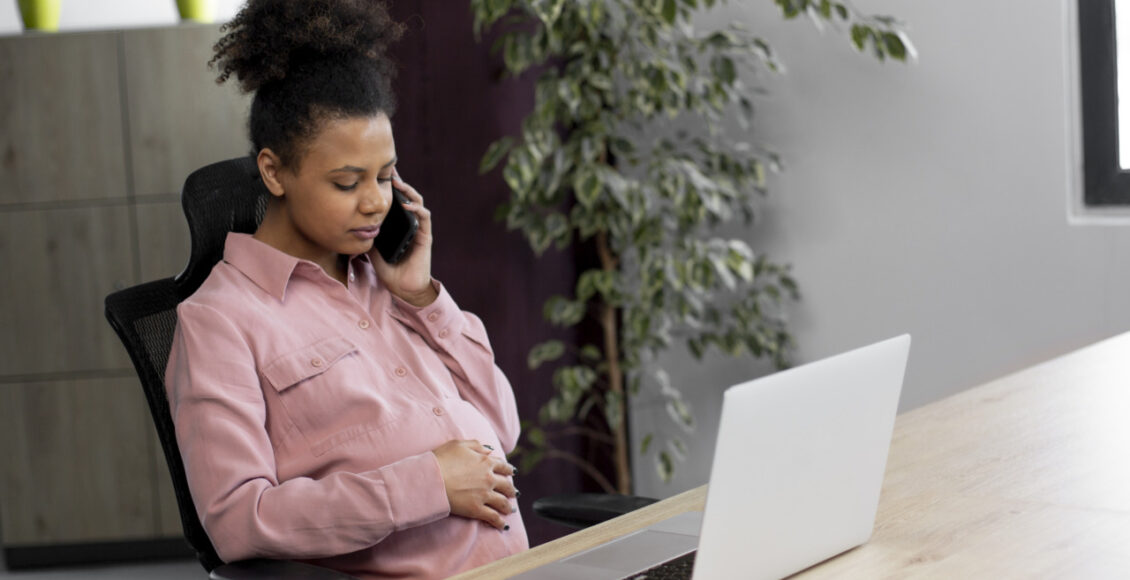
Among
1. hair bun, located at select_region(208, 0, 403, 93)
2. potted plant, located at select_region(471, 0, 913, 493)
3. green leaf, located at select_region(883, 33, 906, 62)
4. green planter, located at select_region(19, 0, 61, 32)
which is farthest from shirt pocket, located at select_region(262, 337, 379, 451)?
green planter, located at select_region(19, 0, 61, 32)

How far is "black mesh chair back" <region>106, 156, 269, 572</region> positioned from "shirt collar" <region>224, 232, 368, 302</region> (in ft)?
0.23

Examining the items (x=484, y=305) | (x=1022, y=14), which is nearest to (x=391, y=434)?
(x=484, y=305)

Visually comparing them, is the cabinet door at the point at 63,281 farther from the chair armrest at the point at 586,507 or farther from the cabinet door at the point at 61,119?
the chair armrest at the point at 586,507

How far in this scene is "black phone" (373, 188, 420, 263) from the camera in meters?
1.65

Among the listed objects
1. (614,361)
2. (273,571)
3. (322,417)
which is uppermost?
(322,417)

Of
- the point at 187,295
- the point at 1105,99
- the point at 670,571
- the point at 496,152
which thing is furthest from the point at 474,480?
the point at 1105,99

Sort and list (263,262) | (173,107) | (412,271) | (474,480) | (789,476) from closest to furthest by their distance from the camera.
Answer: (789,476) < (474,480) < (263,262) < (412,271) < (173,107)

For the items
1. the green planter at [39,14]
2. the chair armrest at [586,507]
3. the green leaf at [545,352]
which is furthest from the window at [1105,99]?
the green planter at [39,14]

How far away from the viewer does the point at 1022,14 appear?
9.11 ft

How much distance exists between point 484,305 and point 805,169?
96 cm

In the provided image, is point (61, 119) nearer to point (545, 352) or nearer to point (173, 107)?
point (173, 107)

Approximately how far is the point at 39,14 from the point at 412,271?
263 centimetres

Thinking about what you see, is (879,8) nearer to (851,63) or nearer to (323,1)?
(851,63)

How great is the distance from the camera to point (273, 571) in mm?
1271
